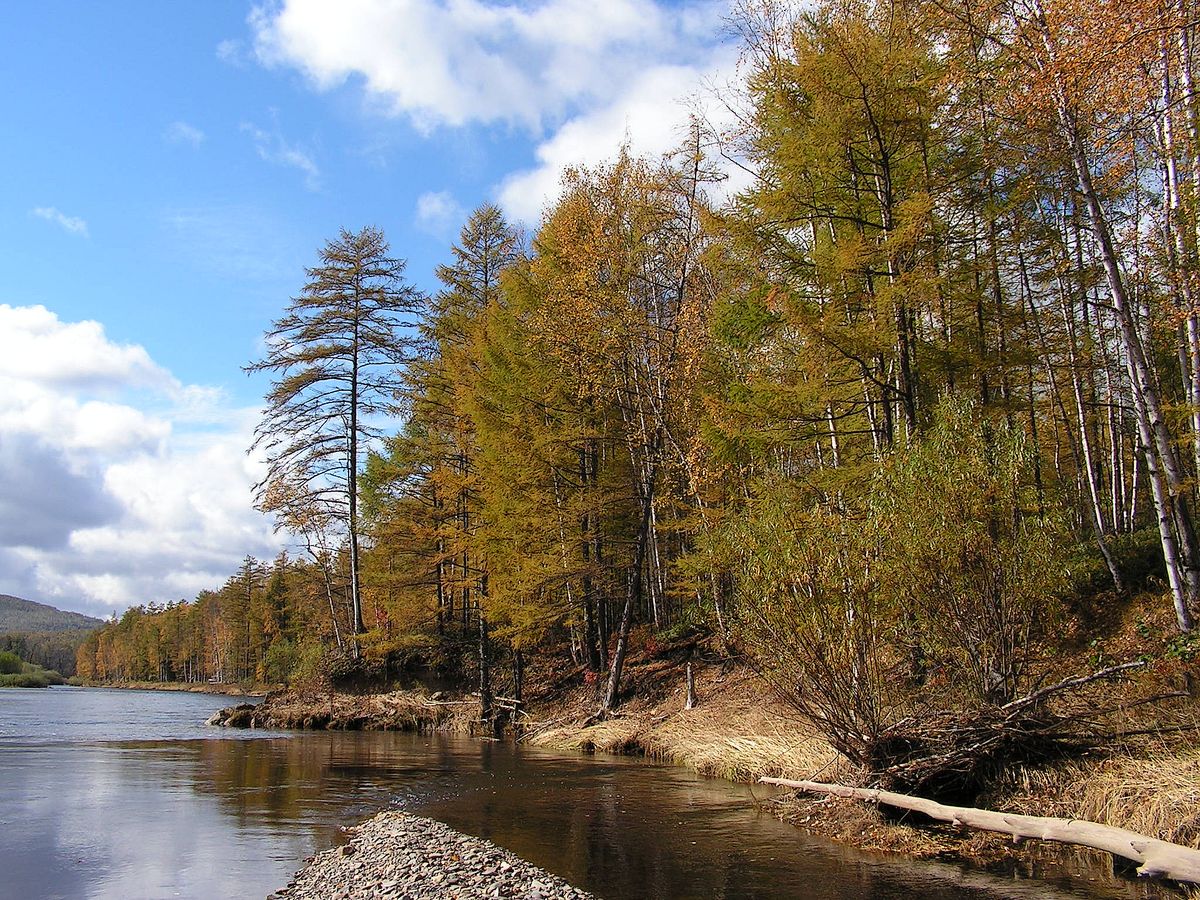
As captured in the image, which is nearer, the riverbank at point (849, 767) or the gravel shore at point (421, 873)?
the gravel shore at point (421, 873)

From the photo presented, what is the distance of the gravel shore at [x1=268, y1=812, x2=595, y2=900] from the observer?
6051 millimetres

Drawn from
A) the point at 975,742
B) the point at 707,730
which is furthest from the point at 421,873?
the point at 707,730

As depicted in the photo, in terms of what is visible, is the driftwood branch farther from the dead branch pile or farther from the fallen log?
the fallen log

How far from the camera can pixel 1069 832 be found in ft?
21.8

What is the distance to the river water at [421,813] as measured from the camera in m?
6.66

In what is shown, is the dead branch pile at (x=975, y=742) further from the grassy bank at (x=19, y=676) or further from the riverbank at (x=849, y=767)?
the grassy bank at (x=19, y=676)

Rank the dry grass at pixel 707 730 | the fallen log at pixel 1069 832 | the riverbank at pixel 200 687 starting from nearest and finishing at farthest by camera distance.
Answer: the fallen log at pixel 1069 832 < the dry grass at pixel 707 730 < the riverbank at pixel 200 687

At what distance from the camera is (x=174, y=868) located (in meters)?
7.31

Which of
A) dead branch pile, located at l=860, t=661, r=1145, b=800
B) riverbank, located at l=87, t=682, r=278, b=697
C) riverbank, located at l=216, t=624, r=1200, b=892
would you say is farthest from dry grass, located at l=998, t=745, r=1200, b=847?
riverbank, located at l=87, t=682, r=278, b=697

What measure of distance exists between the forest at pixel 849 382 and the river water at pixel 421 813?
2088mm

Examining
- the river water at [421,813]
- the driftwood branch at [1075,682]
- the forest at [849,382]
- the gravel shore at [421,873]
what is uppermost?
the forest at [849,382]

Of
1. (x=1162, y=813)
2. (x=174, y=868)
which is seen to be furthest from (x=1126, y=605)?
(x=174, y=868)

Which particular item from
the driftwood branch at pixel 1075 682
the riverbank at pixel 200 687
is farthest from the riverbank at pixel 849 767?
the riverbank at pixel 200 687

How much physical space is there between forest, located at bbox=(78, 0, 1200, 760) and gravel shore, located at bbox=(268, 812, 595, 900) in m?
3.80
